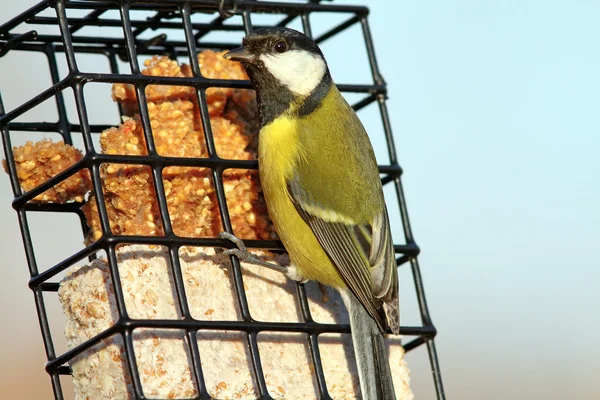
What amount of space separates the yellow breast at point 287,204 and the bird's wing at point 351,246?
0.03 metres

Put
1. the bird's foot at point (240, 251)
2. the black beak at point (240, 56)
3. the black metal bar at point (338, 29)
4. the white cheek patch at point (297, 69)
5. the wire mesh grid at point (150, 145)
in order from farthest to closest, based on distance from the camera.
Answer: the black metal bar at point (338, 29) → the white cheek patch at point (297, 69) → the black beak at point (240, 56) → the bird's foot at point (240, 251) → the wire mesh grid at point (150, 145)

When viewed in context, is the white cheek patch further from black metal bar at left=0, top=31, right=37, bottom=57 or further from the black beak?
black metal bar at left=0, top=31, right=37, bottom=57

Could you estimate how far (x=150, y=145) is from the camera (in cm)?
355

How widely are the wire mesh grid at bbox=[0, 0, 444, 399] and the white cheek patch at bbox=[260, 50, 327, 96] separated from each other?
0.16m

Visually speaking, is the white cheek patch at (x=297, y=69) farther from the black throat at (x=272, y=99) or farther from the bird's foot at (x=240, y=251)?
the bird's foot at (x=240, y=251)

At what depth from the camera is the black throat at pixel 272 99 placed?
3947 millimetres

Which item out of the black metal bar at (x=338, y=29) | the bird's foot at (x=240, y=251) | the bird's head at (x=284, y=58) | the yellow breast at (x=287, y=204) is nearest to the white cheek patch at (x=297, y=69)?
the bird's head at (x=284, y=58)

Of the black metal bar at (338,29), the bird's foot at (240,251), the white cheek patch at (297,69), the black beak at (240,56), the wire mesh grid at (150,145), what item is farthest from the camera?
the black metal bar at (338,29)

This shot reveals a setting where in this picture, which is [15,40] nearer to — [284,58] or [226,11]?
[226,11]

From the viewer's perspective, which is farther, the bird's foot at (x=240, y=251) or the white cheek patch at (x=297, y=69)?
the white cheek patch at (x=297, y=69)

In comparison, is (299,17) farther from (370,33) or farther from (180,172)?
(180,172)

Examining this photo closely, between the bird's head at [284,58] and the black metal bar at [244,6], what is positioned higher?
the black metal bar at [244,6]

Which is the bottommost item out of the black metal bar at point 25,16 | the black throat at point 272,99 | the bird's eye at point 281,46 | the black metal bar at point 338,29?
the black throat at point 272,99

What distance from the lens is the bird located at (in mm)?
3820
